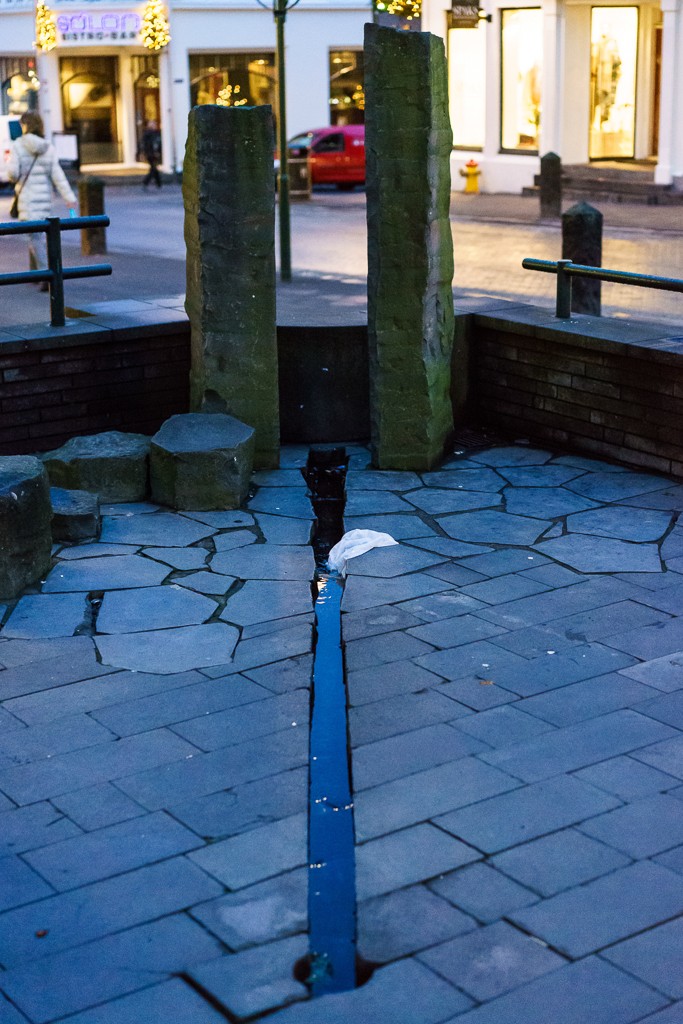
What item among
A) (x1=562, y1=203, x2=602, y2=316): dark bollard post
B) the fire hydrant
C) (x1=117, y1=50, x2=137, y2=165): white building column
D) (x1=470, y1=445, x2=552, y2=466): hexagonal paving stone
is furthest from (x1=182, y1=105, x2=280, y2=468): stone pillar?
(x1=117, y1=50, x2=137, y2=165): white building column

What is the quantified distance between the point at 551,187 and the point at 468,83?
7298 mm

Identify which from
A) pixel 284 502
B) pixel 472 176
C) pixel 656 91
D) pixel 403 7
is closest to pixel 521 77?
pixel 472 176

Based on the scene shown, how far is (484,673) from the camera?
5504 mm

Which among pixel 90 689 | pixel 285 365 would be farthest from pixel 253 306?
pixel 90 689

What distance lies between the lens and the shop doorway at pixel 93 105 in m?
35.3

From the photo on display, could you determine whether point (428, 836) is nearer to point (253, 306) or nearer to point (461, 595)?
point (461, 595)

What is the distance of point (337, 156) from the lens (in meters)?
27.9

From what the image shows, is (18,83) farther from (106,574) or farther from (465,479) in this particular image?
(106,574)

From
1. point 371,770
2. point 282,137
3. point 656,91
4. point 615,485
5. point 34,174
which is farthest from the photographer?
point 656,91

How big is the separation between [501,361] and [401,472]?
125 cm

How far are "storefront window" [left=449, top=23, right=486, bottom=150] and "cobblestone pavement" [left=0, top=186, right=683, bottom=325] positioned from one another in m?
2.51

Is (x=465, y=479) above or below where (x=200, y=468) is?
below

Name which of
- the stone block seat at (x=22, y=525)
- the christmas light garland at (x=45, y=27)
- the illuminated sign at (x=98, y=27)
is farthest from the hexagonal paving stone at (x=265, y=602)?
the illuminated sign at (x=98, y=27)

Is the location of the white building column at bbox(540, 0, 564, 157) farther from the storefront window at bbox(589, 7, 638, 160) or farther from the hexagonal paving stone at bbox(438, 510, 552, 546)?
the hexagonal paving stone at bbox(438, 510, 552, 546)
